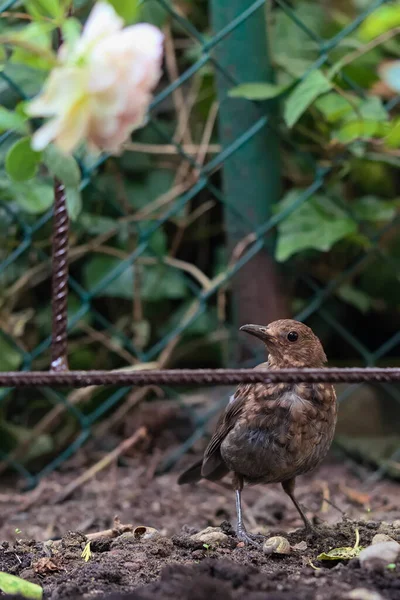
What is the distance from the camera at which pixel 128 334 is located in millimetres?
3844

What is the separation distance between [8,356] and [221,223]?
129 cm

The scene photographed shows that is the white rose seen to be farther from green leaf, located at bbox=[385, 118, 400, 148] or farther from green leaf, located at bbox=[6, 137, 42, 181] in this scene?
green leaf, located at bbox=[385, 118, 400, 148]

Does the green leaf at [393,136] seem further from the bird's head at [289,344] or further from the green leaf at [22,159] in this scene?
the green leaf at [22,159]

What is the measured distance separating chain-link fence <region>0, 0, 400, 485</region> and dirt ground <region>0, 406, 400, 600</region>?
0.22 metres

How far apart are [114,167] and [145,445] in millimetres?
1241

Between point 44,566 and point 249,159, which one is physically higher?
point 249,159

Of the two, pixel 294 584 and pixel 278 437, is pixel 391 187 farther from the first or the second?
pixel 294 584

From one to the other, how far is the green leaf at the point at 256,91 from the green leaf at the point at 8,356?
4.50 feet

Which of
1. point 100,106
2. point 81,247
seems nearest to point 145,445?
point 81,247

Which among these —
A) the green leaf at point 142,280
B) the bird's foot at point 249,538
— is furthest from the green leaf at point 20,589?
the green leaf at point 142,280

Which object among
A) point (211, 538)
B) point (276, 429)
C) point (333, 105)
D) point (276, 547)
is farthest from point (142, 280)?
point (276, 547)

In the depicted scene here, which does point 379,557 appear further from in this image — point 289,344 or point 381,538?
point 289,344

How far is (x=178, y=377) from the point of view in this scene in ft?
4.11

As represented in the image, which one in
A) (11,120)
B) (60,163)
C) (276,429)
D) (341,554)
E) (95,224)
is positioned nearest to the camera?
(11,120)
